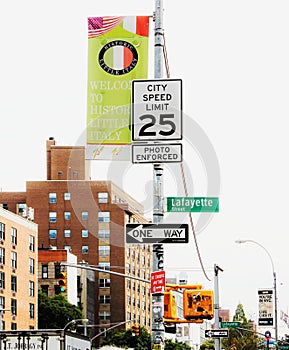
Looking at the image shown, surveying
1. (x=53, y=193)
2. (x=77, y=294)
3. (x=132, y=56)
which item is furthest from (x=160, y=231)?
(x=53, y=193)

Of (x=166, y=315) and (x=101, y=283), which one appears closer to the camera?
(x=166, y=315)

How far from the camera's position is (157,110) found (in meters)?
17.4

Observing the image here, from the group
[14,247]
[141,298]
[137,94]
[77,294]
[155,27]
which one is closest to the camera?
[137,94]

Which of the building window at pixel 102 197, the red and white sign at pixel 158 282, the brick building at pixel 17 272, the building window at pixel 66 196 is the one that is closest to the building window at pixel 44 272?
the building window at pixel 66 196

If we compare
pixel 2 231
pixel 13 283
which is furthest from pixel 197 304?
pixel 13 283

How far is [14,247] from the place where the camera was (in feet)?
341

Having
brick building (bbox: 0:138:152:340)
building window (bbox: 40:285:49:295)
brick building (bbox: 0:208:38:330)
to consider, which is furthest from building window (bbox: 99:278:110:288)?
brick building (bbox: 0:208:38:330)

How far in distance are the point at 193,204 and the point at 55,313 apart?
363 ft

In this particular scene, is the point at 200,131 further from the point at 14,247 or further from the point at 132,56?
the point at 14,247

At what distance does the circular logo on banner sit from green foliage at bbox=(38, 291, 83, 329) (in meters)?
108

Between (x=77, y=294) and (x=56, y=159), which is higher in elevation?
(x=56, y=159)

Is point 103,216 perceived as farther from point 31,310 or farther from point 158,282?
point 158,282

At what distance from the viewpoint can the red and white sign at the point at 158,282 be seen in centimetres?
1794

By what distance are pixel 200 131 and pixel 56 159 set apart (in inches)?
5795
